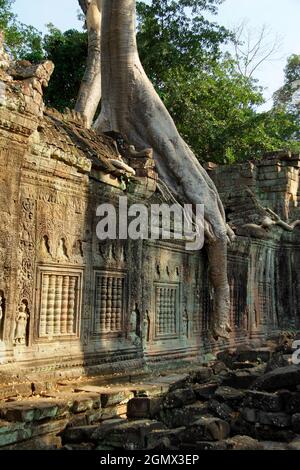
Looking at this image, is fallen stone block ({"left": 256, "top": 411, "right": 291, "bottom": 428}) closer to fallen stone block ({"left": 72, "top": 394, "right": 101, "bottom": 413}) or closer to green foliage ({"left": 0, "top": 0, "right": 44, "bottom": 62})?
fallen stone block ({"left": 72, "top": 394, "right": 101, "bottom": 413})

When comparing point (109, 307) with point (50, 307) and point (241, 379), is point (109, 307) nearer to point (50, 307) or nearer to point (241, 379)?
point (50, 307)

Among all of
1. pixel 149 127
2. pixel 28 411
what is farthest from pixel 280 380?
pixel 149 127

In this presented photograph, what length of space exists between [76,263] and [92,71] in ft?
26.2

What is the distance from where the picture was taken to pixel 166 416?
4348 mm

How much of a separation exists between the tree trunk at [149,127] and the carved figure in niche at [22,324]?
12.9 ft

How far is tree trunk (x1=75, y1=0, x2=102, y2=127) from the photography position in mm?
12391

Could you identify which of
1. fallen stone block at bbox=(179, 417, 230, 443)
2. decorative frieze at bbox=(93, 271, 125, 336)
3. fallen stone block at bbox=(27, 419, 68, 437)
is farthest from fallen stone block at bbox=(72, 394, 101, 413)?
decorative frieze at bbox=(93, 271, 125, 336)

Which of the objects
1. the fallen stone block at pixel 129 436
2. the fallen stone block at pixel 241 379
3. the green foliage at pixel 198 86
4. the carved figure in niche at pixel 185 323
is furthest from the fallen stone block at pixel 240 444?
the green foliage at pixel 198 86

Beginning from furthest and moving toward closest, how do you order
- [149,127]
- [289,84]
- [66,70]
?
1. [289,84]
2. [66,70]
3. [149,127]

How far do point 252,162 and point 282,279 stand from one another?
120 inches

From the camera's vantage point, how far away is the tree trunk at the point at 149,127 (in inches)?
332

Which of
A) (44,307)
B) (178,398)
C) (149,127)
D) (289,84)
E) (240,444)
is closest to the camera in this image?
(240,444)

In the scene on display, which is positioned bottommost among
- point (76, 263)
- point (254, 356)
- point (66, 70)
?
point (254, 356)

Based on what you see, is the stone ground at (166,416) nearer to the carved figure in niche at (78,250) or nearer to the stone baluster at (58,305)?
the stone baluster at (58,305)
